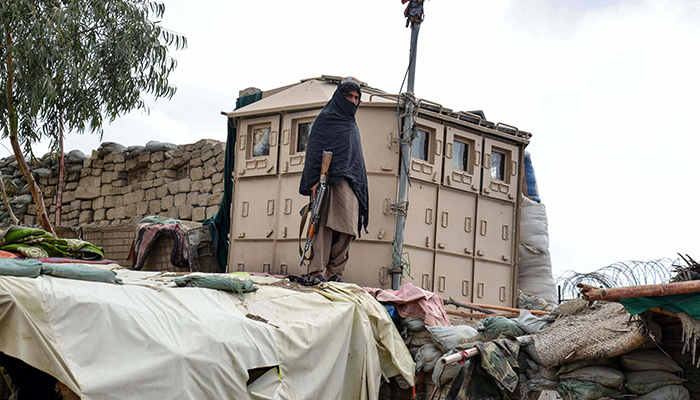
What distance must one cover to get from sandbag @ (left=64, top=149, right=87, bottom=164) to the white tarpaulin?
9748 mm

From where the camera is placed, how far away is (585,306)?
196 inches

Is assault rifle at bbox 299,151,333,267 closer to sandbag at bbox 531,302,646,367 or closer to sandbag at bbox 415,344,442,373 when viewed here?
sandbag at bbox 415,344,442,373

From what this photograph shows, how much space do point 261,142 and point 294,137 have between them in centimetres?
59

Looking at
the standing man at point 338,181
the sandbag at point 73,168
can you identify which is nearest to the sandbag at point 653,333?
the standing man at point 338,181

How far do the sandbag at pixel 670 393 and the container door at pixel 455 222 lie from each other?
3.56 meters

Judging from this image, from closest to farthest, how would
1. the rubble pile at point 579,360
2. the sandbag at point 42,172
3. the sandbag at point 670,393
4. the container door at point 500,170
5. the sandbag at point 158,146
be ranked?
the sandbag at point 670,393
the rubble pile at point 579,360
the container door at point 500,170
the sandbag at point 158,146
the sandbag at point 42,172

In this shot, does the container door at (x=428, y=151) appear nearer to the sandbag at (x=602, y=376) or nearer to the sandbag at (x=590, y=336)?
the sandbag at (x=590, y=336)

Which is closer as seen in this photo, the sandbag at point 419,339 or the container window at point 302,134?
the sandbag at point 419,339

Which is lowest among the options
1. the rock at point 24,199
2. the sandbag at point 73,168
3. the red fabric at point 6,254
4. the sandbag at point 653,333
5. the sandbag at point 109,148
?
the sandbag at point 653,333

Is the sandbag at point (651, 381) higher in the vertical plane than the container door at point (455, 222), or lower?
lower

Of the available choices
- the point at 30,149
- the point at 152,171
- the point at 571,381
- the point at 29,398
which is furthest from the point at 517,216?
the point at 30,149

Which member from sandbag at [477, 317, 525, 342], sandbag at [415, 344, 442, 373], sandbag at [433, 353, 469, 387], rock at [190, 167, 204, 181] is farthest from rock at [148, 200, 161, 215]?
sandbag at [477, 317, 525, 342]

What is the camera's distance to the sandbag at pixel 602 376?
454 cm

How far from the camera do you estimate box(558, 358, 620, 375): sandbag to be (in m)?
4.70
